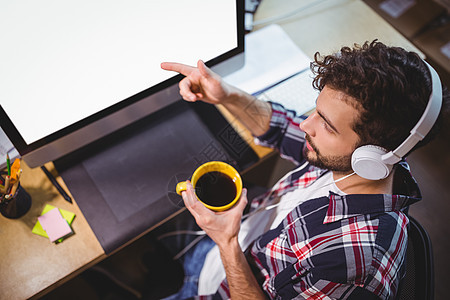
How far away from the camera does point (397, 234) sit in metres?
0.66

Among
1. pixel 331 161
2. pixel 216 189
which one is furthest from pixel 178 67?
pixel 331 161

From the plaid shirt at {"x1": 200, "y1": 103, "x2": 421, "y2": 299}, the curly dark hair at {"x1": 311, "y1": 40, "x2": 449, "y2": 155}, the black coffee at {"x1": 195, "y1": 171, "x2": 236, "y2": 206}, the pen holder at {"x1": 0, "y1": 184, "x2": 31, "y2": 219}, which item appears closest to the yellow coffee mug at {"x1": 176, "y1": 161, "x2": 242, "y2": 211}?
the black coffee at {"x1": 195, "y1": 171, "x2": 236, "y2": 206}

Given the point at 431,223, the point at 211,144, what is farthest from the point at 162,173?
the point at 431,223

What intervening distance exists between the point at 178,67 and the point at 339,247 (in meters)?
0.52

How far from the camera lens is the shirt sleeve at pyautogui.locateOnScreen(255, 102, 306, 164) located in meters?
0.91

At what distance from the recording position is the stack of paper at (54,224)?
787 mm

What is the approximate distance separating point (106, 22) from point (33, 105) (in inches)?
8.5

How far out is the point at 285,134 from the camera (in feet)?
3.03

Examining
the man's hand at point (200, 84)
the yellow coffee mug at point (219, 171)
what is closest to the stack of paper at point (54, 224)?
the yellow coffee mug at point (219, 171)

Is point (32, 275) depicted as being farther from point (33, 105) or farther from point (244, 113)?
point (244, 113)

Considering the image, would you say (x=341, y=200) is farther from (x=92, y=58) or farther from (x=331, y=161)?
(x=92, y=58)

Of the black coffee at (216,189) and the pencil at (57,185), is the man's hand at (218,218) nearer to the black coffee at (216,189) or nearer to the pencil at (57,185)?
the black coffee at (216,189)

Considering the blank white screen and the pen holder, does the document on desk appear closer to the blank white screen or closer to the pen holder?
the blank white screen

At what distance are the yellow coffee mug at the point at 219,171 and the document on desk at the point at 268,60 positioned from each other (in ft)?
1.20
